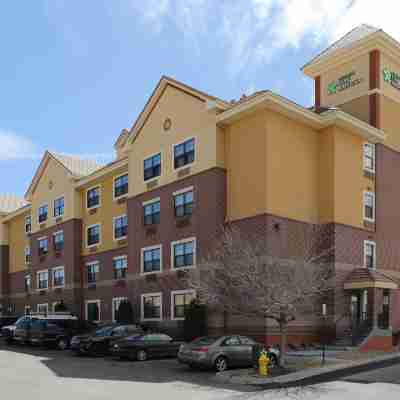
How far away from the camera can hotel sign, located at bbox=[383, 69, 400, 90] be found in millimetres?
33406

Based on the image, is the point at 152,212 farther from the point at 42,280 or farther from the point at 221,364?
the point at 42,280

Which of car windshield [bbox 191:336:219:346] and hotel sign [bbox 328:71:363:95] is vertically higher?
hotel sign [bbox 328:71:363:95]

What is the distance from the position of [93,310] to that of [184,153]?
15445mm

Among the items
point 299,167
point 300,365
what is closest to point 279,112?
point 299,167

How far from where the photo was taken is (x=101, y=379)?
19.0 metres

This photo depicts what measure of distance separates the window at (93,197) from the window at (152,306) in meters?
10.6

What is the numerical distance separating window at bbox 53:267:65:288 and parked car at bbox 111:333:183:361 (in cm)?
2064

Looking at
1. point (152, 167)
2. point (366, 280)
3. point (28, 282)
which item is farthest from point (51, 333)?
point (28, 282)

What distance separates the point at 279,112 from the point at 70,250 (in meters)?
21.9

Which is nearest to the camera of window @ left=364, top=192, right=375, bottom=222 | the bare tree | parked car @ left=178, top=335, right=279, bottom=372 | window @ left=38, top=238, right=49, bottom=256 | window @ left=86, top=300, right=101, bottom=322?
parked car @ left=178, top=335, right=279, bottom=372

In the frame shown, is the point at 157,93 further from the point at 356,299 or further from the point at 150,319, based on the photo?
the point at 356,299

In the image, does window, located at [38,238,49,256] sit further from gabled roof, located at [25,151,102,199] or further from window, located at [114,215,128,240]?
window, located at [114,215,128,240]

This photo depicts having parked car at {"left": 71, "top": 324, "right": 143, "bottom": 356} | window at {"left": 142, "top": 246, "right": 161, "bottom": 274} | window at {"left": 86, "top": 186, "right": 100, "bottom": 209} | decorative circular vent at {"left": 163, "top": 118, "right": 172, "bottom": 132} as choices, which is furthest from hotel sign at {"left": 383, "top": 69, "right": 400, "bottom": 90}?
window at {"left": 86, "top": 186, "right": 100, "bottom": 209}

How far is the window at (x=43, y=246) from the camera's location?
4753cm
